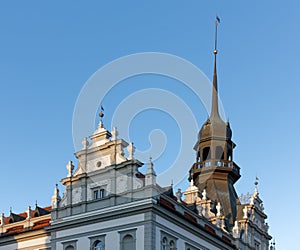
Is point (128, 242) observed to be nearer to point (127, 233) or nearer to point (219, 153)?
point (127, 233)

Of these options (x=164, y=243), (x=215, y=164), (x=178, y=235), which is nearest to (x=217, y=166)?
(x=215, y=164)

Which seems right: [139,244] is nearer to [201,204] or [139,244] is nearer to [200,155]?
[201,204]

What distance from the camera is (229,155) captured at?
83.1 m

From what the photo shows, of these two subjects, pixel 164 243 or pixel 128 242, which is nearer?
pixel 128 242

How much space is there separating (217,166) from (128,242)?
95.8 ft

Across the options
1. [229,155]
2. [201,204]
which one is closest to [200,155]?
[229,155]

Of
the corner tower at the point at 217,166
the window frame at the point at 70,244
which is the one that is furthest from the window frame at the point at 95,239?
the corner tower at the point at 217,166

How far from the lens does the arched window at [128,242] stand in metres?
53.1

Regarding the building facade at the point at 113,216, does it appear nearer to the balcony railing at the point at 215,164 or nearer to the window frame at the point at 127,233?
the window frame at the point at 127,233

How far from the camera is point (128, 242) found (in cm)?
5338

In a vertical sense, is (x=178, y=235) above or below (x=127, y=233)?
above

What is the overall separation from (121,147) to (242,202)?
25.0 metres

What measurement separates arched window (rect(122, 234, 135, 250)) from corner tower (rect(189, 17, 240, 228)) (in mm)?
24250

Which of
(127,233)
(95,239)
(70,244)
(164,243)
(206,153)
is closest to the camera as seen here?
(127,233)
